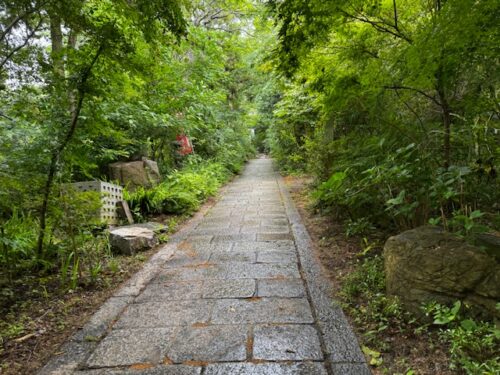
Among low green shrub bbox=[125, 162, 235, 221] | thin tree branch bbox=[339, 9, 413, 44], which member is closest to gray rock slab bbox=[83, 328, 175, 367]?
thin tree branch bbox=[339, 9, 413, 44]

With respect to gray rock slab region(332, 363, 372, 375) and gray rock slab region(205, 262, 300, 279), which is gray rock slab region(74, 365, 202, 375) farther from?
gray rock slab region(205, 262, 300, 279)

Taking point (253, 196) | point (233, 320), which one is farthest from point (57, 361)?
point (253, 196)

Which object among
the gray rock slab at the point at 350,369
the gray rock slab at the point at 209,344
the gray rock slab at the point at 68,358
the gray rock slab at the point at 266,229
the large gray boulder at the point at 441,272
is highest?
the large gray boulder at the point at 441,272

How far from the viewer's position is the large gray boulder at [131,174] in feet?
20.7

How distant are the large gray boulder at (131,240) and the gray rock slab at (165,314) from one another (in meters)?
1.31

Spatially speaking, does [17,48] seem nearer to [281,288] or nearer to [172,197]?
[281,288]

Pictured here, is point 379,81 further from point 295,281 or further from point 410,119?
point 295,281

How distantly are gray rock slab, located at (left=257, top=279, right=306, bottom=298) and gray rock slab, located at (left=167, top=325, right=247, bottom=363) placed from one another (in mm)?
545

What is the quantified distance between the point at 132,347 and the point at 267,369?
85 cm

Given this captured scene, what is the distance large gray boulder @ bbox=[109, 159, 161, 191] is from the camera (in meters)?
6.30

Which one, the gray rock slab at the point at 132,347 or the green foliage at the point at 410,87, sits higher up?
the green foliage at the point at 410,87

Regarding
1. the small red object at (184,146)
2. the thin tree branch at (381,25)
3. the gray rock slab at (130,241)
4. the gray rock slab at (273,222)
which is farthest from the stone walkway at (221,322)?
the small red object at (184,146)

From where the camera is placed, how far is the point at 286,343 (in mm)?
1872

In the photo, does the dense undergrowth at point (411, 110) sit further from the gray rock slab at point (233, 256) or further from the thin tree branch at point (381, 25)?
the gray rock slab at point (233, 256)
